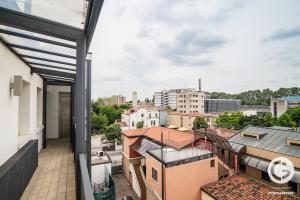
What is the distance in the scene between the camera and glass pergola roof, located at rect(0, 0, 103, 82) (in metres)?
1.61

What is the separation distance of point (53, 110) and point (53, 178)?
4.08 metres

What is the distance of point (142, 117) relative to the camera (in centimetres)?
3155

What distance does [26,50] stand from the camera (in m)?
2.86

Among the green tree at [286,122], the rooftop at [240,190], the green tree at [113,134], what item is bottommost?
the green tree at [113,134]

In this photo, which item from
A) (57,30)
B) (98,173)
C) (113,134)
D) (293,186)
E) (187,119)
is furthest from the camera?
(187,119)

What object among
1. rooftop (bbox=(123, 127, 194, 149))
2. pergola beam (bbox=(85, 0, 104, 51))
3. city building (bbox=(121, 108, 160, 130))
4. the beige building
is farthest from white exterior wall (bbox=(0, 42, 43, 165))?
the beige building

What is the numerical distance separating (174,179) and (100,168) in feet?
17.8

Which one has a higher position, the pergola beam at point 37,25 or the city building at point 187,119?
the pergola beam at point 37,25

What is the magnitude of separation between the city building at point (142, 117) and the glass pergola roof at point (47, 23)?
2857 centimetres

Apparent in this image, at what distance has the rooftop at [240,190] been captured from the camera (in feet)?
23.4

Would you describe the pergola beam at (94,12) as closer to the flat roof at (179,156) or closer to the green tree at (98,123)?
the flat roof at (179,156)

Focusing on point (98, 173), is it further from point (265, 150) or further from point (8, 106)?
point (265, 150)

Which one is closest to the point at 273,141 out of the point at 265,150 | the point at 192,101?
the point at 265,150

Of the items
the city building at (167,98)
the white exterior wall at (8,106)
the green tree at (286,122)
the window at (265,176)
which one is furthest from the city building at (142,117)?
the white exterior wall at (8,106)
